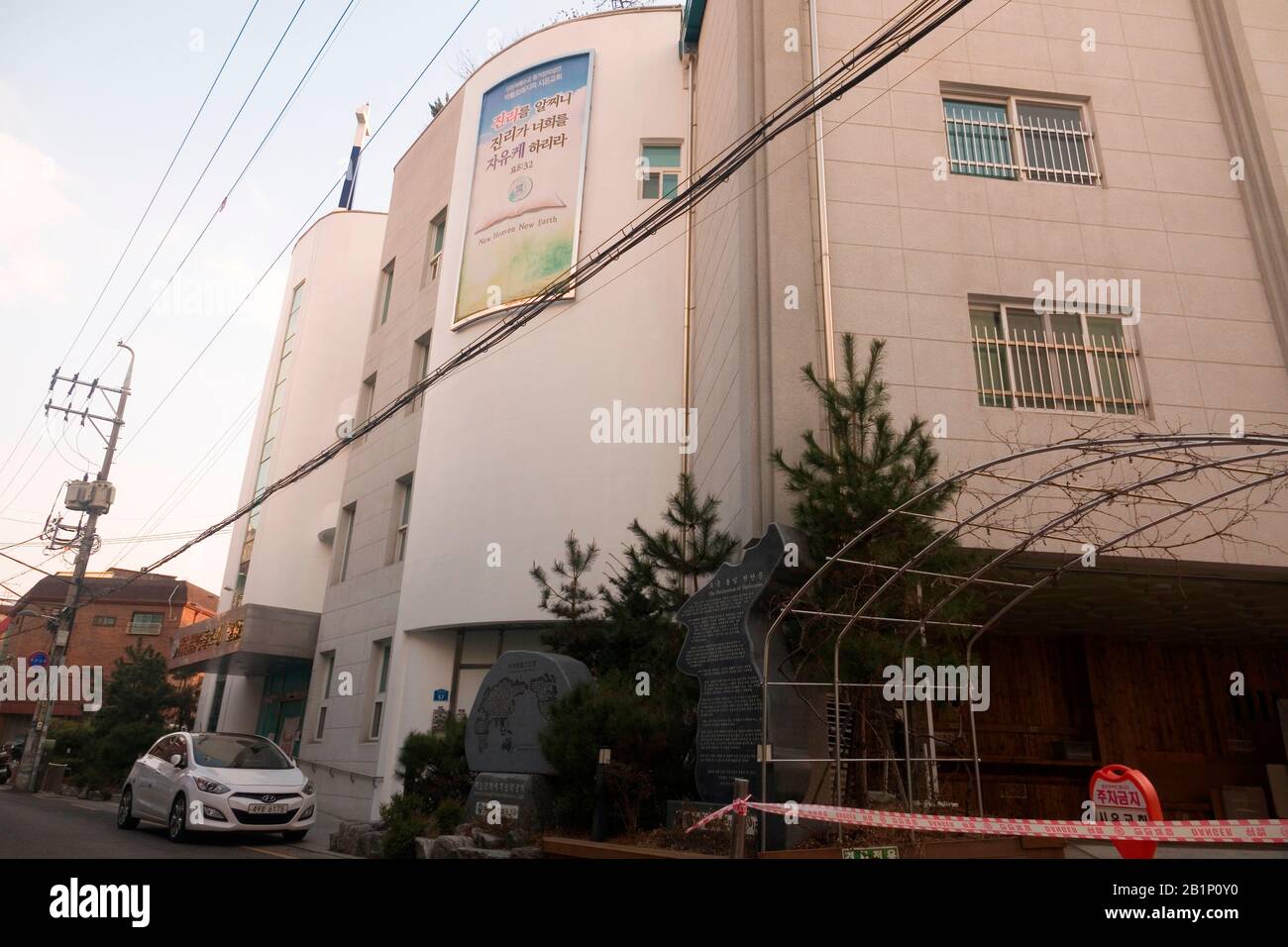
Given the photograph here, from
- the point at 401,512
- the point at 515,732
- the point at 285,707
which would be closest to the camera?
the point at 515,732

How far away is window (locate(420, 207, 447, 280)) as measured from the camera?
21781 millimetres

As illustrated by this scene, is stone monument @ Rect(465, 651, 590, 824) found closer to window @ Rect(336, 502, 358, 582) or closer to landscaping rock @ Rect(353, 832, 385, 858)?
landscaping rock @ Rect(353, 832, 385, 858)

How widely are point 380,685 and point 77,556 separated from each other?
12797 mm

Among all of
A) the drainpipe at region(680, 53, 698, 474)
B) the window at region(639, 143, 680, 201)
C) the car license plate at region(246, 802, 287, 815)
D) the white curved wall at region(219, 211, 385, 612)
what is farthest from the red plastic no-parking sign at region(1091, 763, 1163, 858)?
the white curved wall at region(219, 211, 385, 612)

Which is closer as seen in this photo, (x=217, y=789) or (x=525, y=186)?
(x=217, y=789)

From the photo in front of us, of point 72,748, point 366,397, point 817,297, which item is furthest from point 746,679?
point 72,748

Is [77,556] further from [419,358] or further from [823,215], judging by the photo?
[823,215]

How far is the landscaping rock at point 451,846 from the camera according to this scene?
360 inches

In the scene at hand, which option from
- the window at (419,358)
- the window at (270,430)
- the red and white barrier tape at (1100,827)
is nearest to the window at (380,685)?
the window at (419,358)

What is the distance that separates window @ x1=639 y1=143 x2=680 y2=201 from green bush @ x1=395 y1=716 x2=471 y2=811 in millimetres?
11616

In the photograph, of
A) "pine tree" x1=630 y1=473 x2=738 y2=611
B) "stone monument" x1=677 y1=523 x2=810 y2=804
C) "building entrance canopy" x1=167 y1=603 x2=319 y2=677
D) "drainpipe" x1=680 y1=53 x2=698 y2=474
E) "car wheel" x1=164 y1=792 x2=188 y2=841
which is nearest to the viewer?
"stone monument" x1=677 y1=523 x2=810 y2=804

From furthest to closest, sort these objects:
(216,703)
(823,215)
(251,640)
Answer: (216,703) → (251,640) → (823,215)

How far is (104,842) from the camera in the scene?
10094 millimetres

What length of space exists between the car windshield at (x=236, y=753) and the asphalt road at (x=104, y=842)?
95 cm
